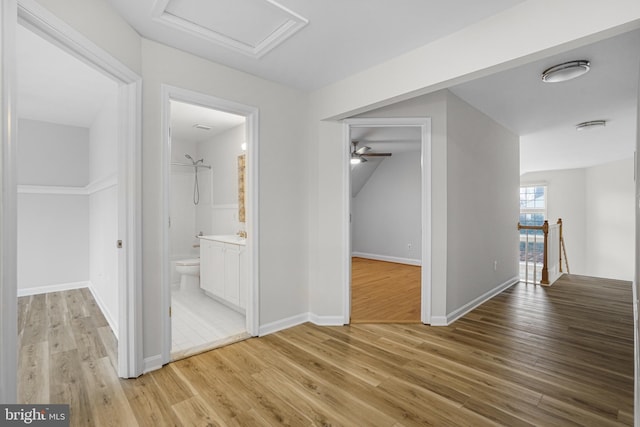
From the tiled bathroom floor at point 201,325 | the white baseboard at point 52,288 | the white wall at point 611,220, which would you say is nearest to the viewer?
the tiled bathroom floor at point 201,325

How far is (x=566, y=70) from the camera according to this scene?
252cm

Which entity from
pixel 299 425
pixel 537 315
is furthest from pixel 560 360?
pixel 299 425

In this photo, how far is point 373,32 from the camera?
6.90 ft

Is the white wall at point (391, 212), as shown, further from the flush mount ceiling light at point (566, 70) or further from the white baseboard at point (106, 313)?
the white baseboard at point (106, 313)

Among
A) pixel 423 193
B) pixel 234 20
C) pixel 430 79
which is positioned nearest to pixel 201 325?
pixel 423 193

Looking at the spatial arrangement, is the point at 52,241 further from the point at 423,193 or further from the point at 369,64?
the point at 423,193

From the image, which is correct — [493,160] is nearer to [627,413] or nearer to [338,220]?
[338,220]

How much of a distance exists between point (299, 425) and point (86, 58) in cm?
233

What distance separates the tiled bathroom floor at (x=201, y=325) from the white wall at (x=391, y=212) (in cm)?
442

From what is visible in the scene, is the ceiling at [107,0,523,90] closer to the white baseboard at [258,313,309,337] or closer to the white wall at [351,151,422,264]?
the white baseboard at [258,313,309,337]

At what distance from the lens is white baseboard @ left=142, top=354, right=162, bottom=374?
2184mm

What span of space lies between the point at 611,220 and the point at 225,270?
882 centimetres

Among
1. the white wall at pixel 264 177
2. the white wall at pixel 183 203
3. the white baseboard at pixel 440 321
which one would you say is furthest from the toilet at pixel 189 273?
the white baseboard at pixel 440 321

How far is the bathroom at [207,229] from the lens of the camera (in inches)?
123
